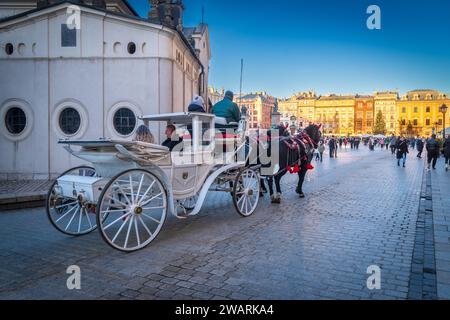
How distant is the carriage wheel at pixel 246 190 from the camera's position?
7.60 meters

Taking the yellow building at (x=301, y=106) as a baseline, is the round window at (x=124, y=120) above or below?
below

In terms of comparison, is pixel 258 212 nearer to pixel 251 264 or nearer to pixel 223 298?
pixel 251 264

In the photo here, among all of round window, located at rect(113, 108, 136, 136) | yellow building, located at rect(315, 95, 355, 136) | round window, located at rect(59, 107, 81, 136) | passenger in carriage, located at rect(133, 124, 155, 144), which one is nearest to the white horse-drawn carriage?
→ passenger in carriage, located at rect(133, 124, 155, 144)

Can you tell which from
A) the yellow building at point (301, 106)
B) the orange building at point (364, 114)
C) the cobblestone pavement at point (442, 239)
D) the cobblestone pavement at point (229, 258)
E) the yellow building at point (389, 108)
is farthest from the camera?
the yellow building at point (301, 106)

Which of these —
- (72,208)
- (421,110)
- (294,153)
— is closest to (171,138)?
(72,208)

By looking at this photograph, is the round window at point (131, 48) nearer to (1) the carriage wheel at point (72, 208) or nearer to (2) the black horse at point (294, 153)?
(2) the black horse at point (294, 153)

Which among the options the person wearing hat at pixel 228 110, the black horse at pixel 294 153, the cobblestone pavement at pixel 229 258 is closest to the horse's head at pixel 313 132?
the black horse at pixel 294 153

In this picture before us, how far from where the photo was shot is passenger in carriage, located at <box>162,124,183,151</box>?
22.2ft

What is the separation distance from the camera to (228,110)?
8.12 meters

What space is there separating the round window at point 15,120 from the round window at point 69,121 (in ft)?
4.96

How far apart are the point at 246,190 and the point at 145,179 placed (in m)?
2.67

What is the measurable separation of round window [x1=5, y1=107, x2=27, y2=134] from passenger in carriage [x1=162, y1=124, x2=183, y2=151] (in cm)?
1071

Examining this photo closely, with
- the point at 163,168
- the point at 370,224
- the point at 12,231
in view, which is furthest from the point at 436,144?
the point at 12,231

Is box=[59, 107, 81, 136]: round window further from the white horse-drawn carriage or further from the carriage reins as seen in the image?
the carriage reins
